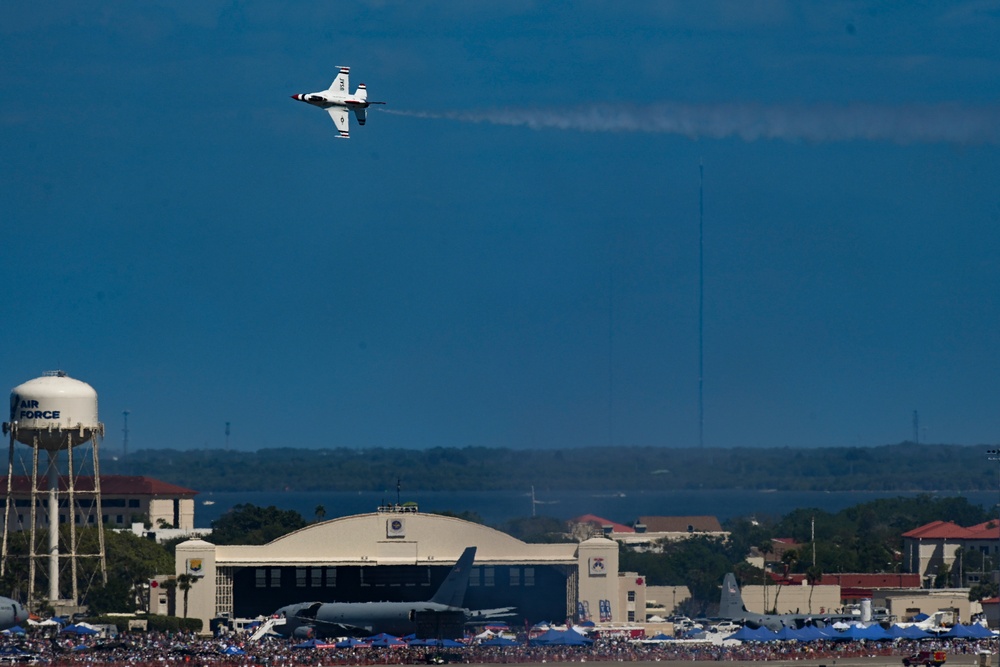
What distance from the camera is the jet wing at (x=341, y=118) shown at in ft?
296

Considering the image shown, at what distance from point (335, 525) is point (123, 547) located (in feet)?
83.9

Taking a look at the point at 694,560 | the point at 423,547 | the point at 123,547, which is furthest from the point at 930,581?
the point at 123,547

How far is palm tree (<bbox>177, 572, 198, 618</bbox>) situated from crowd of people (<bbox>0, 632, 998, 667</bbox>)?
Result: 458 inches

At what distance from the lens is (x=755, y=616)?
118 metres

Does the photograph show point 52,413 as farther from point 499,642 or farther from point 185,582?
point 499,642

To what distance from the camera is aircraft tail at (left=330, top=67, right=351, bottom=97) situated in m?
90.6

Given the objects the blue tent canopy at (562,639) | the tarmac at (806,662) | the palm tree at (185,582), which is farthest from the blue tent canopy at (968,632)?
the palm tree at (185,582)

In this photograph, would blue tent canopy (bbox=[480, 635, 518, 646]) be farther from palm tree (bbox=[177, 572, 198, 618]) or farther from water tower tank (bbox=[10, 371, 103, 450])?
water tower tank (bbox=[10, 371, 103, 450])

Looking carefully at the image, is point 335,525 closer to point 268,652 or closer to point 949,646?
point 268,652

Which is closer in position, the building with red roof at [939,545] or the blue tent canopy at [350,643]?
the blue tent canopy at [350,643]

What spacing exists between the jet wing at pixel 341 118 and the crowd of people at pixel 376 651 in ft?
96.4

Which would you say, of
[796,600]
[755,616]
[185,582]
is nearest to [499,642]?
[755,616]

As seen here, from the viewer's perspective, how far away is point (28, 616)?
4385 inches

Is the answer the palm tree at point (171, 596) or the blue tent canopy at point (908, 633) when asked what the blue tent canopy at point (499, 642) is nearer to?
the blue tent canopy at point (908, 633)
